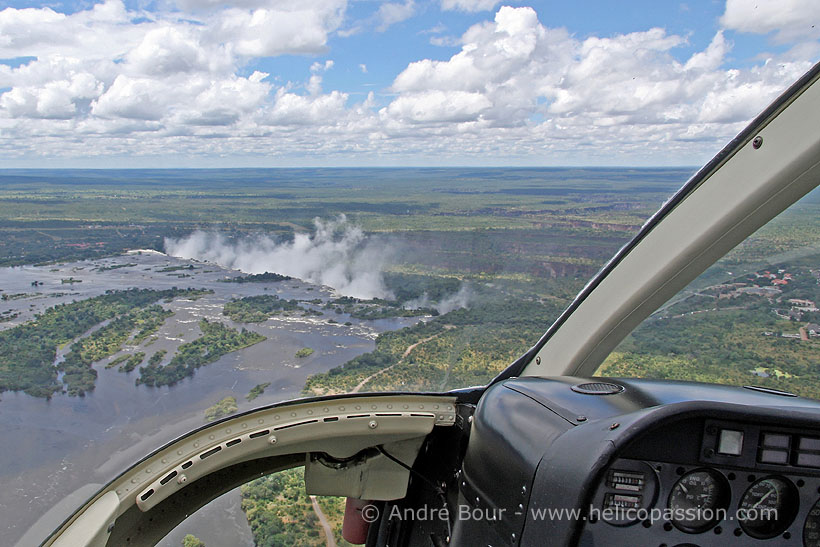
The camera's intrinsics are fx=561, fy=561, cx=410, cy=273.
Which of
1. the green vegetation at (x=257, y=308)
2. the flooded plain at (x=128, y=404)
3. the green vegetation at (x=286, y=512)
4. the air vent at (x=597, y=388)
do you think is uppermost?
the air vent at (x=597, y=388)

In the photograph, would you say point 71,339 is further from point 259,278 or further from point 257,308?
point 259,278

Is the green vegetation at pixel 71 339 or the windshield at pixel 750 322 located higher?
the windshield at pixel 750 322

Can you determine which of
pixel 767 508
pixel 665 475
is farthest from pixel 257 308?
pixel 767 508

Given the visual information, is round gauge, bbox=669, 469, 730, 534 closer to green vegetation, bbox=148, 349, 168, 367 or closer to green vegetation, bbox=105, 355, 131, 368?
green vegetation, bbox=148, 349, 168, 367

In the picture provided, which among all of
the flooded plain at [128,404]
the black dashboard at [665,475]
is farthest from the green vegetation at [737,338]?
the flooded plain at [128,404]

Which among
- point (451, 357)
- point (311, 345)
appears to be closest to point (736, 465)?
point (451, 357)

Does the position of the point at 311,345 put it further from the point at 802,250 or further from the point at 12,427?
the point at 802,250

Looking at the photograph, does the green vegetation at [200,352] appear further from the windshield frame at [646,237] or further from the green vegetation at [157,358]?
the windshield frame at [646,237]
